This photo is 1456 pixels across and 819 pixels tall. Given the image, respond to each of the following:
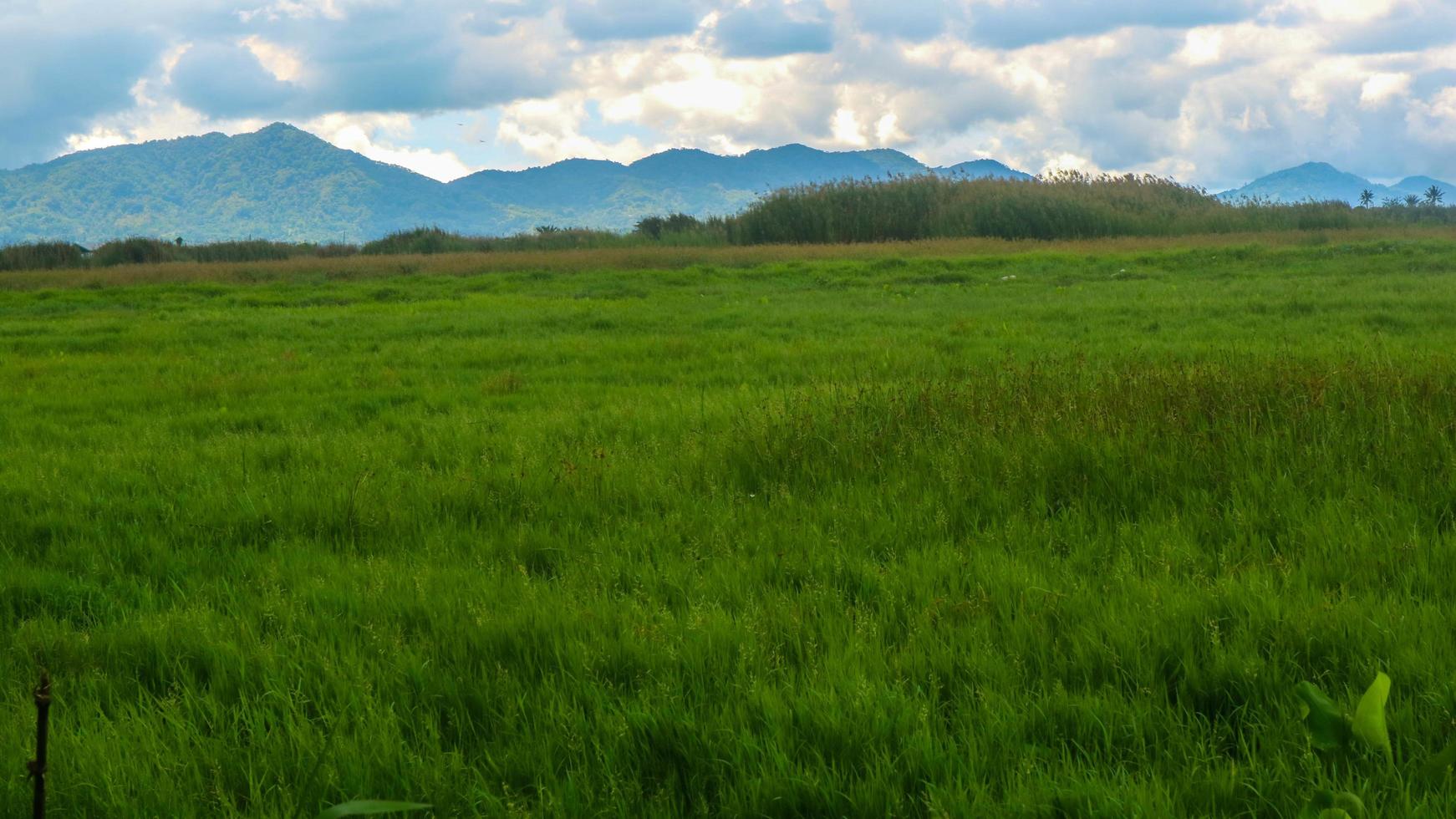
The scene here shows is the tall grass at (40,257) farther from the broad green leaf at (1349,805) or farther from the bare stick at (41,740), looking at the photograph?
the broad green leaf at (1349,805)

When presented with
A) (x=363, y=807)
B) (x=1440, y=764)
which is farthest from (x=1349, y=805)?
(x=363, y=807)

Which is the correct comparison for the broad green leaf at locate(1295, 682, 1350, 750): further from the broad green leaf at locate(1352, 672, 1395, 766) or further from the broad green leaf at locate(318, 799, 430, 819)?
the broad green leaf at locate(318, 799, 430, 819)

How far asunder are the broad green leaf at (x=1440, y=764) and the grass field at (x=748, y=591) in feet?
0.20

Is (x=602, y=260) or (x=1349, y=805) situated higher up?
(x=602, y=260)

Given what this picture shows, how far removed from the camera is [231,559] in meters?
4.64

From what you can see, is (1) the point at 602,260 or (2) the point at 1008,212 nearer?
(1) the point at 602,260

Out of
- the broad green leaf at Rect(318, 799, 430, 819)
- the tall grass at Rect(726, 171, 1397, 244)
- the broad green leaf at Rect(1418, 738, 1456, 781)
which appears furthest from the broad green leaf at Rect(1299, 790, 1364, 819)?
the tall grass at Rect(726, 171, 1397, 244)

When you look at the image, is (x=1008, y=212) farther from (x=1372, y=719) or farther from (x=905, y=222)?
(x=1372, y=719)

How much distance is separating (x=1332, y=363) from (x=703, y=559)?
19.2ft

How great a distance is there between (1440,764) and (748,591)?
2209mm

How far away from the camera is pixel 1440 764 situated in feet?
7.07

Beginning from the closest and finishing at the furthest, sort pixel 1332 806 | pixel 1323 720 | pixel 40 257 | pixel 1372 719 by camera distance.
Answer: pixel 1332 806, pixel 1372 719, pixel 1323 720, pixel 40 257

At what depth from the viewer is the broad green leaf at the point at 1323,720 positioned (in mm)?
2176

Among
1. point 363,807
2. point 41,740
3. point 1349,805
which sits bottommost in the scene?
point 1349,805
